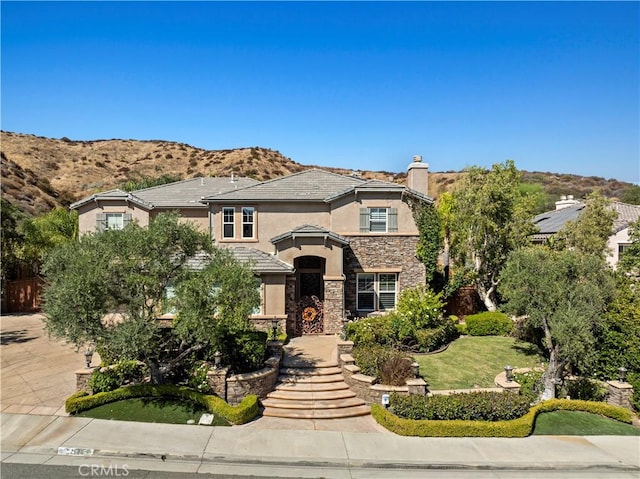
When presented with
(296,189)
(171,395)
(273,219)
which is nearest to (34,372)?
(171,395)

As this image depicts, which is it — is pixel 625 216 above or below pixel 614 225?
above

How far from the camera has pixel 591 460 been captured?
984 cm

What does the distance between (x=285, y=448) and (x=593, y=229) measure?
20.3 m

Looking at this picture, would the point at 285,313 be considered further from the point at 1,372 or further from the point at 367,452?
the point at 1,372

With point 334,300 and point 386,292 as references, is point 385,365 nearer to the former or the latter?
point 334,300

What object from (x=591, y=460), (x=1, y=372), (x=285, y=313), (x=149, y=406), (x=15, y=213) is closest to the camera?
(x=591, y=460)

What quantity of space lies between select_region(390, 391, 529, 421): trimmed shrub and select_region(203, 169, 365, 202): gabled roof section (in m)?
12.0

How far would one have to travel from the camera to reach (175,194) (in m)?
25.0

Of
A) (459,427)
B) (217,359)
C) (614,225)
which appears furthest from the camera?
(614,225)

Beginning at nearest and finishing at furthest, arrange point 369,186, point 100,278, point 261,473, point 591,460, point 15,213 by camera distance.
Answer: point 261,473, point 591,460, point 100,278, point 369,186, point 15,213

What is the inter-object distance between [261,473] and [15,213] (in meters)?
23.5

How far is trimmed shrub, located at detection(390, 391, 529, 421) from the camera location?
37.2 ft

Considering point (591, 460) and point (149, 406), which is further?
point (149, 406)

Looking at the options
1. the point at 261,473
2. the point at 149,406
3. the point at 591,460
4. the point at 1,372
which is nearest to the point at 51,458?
the point at 149,406
